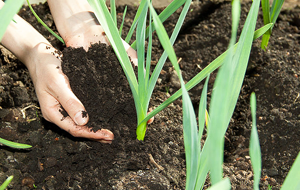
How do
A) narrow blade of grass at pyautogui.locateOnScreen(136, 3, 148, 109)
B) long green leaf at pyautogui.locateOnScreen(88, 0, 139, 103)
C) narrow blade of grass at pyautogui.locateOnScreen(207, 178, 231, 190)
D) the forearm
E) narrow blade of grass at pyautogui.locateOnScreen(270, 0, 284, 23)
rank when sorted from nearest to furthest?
narrow blade of grass at pyautogui.locateOnScreen(207, 178, 231, 190) < long green leaf at pyautogui.locateOnScreen(88, 0, 139, 103) < narrow blade of grass at pyautogui.locateOnScreen(136, 3, 148, 109) < the forearm < narrow blade of grass at pyautogui.locateOnScreen(270, 0, 284, 23)

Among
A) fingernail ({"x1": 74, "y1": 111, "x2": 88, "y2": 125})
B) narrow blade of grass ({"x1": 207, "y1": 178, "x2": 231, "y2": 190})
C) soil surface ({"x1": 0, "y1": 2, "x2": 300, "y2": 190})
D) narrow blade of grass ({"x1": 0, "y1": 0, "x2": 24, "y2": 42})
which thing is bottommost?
soil surface ({"x1": 0, "y1": 2, "x2": 300, "y2": 190})

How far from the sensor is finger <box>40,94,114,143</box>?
977mm

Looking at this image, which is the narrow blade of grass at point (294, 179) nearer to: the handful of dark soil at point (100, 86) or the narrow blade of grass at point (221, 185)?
the narrow blade of grass at point (221, 185)

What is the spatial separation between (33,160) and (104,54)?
1.56 feet

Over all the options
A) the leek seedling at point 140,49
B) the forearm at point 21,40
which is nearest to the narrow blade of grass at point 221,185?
the leek seedling at point 140,49

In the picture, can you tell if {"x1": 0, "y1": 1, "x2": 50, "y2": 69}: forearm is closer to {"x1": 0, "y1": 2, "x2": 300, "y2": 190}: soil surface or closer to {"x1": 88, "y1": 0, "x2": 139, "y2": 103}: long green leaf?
{"x1": 0, "y1": 2, "x2": 300, "y2": 190}: soil surface

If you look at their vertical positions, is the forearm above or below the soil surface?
above

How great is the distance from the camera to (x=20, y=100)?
122 centimetres

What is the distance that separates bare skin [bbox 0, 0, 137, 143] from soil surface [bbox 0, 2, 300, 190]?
5 cm

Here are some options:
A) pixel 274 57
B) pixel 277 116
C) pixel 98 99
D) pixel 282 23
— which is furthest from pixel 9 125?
pixel 282 23

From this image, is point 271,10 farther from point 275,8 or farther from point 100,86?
point 100,86

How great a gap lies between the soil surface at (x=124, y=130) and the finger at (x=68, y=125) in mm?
30

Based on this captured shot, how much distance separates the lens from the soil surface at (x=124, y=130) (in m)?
0.95

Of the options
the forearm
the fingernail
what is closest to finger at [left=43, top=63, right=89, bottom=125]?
the fingernail
